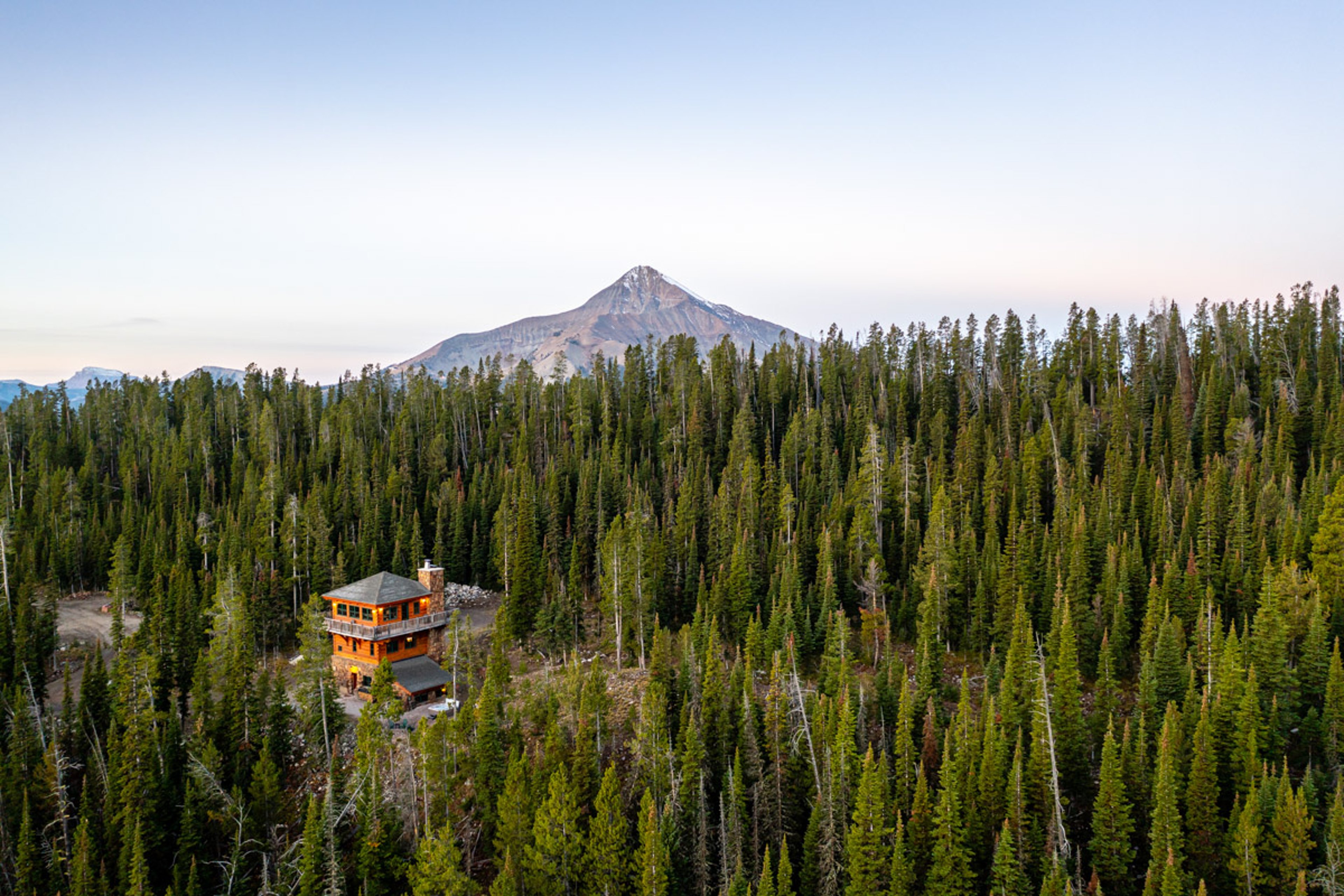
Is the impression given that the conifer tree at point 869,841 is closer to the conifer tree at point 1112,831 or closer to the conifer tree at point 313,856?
the conifer tree at point 1112,831

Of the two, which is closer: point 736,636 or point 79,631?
point 736,636

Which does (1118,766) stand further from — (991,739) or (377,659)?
(377,659)

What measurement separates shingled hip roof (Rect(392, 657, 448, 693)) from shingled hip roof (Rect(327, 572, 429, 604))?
13.9 ft

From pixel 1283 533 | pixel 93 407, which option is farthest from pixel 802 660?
pixel 93 407

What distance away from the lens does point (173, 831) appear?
4228 centimetres

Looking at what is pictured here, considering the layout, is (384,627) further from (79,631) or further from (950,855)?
(950,855)

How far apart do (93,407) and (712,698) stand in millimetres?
112130

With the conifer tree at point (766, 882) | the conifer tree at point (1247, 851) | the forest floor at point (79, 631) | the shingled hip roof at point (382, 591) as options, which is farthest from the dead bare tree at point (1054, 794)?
the forest floor at point (79, 631)

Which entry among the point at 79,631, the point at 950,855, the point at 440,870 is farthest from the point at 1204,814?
the point at 79,631

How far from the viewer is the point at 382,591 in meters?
55.8

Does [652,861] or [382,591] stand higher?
[382,591]

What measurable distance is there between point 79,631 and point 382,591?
3231cm

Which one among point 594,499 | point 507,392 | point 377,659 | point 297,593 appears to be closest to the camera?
point 377,659

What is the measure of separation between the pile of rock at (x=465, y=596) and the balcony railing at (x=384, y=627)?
610 inches
